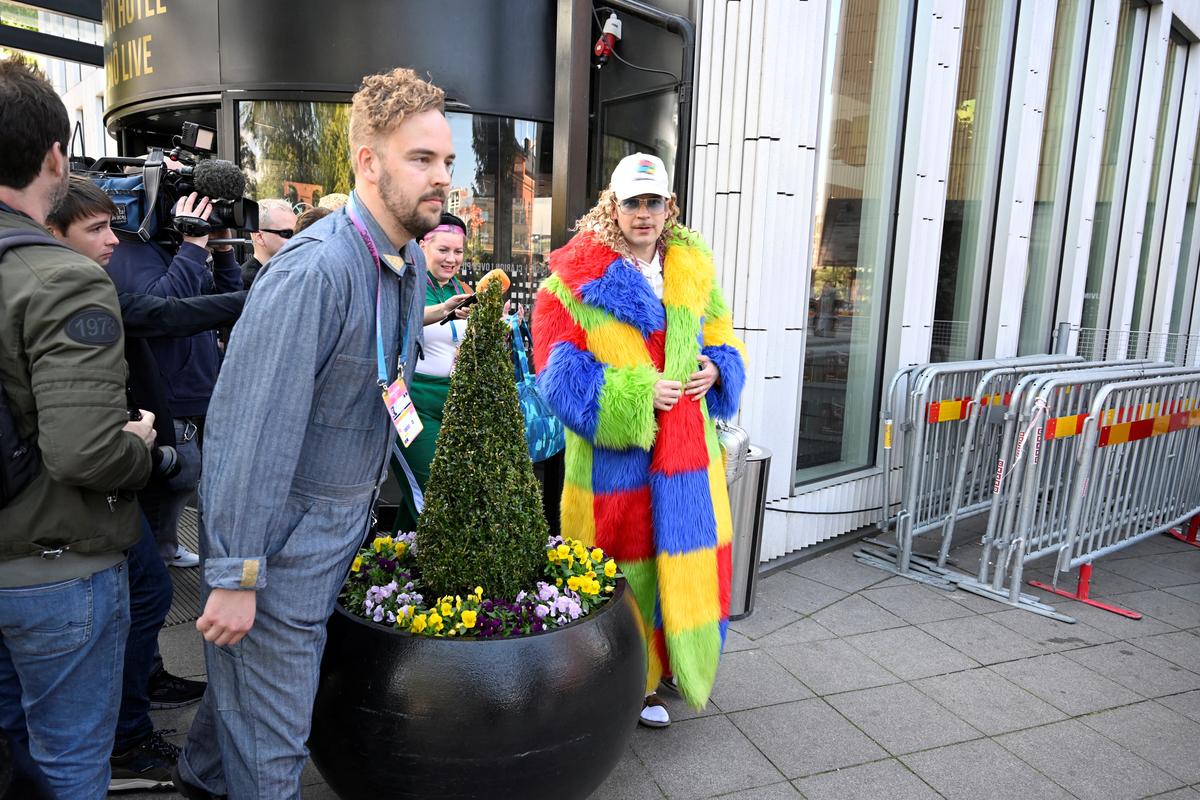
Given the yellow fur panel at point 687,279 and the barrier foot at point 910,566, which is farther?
the barrier foot at point 910,566

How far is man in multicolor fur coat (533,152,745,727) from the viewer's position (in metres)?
2.96

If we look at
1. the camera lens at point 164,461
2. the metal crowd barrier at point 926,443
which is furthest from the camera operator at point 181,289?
the metal crowd barrier at point 926,443

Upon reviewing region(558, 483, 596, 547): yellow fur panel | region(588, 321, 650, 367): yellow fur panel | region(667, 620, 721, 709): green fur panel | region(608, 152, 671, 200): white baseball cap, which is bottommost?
region(667, 620, 721, 709): green fur panel

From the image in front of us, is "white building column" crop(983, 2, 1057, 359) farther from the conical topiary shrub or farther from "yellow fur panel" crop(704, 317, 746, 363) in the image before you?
the conical topiary shrub

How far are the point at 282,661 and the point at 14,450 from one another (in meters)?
0.77

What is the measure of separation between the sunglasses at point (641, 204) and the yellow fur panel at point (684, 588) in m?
1.32

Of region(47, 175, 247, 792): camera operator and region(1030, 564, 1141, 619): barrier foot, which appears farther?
region(1030, 564, 1141, 619): barrier foot

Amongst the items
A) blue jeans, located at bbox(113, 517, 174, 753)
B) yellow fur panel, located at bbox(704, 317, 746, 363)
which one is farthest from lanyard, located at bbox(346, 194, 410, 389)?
yellow fur panel, located at bbox(704, 317, 746, 363)

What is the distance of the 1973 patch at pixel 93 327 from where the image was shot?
1.73 m

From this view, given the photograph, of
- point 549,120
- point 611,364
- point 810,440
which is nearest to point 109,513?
point 611,364

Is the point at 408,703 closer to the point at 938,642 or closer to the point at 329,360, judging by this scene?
the point at 329,360

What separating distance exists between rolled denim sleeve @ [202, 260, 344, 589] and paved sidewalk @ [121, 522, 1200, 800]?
1.47 m

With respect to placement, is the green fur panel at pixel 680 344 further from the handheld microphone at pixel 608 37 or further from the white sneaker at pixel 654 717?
the handheld microphone at pixel 608 37

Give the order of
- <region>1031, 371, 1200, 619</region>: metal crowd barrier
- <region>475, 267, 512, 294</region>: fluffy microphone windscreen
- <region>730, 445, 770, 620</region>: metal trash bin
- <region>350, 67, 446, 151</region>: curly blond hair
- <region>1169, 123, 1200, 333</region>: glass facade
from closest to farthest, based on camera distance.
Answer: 1. <region>350, 67, 446, 151</region>: curly blond hair
2. <region>475, 267, 512, 294</region>: fluffy microphone windscreen
3. <region>730, 445, 770, 620</region>: metal trash bin
4. <region>1031, 371, 1200, 619</region>: metal crowd barrier
5. <region>1169, 123, 1200, 333</region>: glass facade
